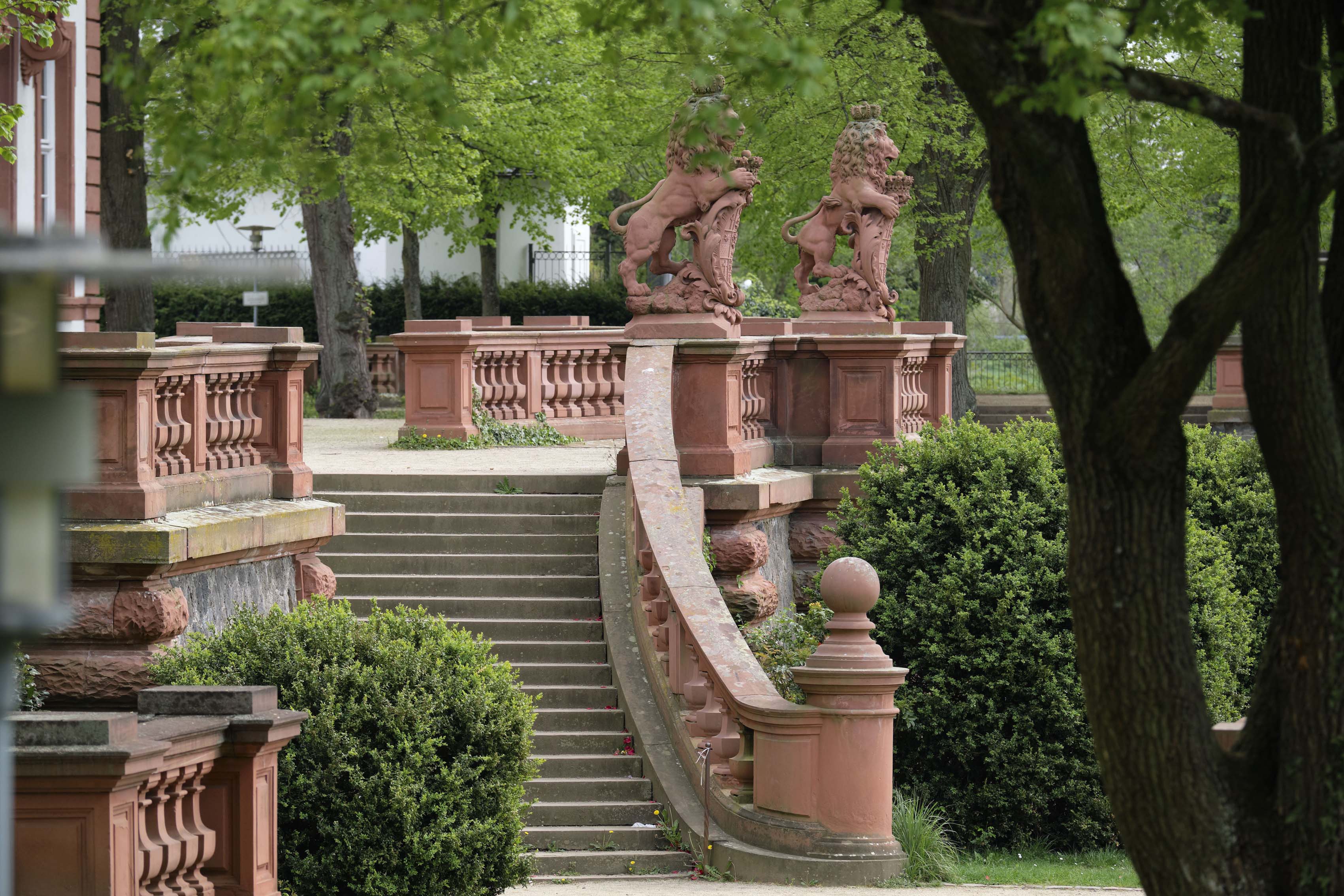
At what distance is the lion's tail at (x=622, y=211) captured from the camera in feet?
43.9

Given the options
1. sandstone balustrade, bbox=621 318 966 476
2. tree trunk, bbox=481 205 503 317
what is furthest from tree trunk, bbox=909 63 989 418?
Answer: tree trunk, bbox=481 205 503 317

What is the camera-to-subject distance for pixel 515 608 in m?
12.5

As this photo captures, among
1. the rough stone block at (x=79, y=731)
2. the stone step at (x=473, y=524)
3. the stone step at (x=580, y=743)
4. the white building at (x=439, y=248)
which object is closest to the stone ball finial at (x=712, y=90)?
the stone step at (x=473, y=524)

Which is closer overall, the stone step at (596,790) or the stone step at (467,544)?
the stone step at (596,790)

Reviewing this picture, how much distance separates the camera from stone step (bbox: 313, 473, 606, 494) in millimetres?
14023

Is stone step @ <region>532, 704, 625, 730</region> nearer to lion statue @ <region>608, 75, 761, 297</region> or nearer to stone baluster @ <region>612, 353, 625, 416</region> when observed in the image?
lion statue @ <region>608, 75, 761, 297</region>

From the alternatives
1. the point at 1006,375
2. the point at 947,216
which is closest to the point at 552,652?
the point at 947,216

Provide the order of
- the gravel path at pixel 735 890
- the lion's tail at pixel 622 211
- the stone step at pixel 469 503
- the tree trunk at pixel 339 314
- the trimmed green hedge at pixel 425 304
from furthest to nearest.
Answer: the trimmed green hedge at pixel 425 304 → the tree trunk at pixel 339 314 → the stone step at pixel 469 503 → the lion's tail at pixel 622 211 → the gravel path at pixel 735 890

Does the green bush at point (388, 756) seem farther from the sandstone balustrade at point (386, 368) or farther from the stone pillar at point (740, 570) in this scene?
the sandstone balustrade at point (386, 368)

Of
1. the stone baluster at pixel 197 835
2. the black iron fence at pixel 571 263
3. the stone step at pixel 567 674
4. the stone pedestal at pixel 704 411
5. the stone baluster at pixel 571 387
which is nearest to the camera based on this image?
the stone baluster at pixel 197 835

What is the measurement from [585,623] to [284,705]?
4.00m

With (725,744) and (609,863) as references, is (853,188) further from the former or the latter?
(609,863)

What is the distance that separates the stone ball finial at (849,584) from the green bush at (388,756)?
1719 millimetres

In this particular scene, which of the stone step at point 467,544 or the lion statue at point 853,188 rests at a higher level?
the lion statue at point 853,188
